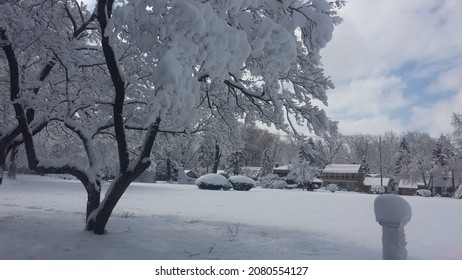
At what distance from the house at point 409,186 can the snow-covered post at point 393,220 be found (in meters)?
54.0

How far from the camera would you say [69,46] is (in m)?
7.54

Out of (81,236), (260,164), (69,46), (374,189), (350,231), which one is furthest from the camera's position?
(260,164)

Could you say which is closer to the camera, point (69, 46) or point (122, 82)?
point (122, 82)

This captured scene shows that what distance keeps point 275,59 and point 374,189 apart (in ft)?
156

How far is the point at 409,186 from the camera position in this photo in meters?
58.6

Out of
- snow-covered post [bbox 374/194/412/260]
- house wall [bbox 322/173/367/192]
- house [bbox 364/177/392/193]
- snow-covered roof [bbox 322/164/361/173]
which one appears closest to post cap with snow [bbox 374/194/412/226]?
snow-covered post [bbox 374/194/412/260]

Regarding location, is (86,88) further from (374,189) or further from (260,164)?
(260,164)

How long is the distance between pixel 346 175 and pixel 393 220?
193 ft

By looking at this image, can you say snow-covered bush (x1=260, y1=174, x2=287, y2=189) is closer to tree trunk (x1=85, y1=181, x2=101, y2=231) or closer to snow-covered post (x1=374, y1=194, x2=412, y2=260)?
tree trunk (x1=85, y1=181, x2=101, y2=231)

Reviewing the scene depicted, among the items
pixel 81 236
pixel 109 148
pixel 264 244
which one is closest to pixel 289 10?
pixel 264 244

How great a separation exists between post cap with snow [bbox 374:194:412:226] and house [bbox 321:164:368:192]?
57.3 metres

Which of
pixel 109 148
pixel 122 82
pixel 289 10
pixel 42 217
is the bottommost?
pixel 42 217

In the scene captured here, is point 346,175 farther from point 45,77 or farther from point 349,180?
point 45,77

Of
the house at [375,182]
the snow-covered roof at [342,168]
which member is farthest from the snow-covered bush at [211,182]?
the house at [375,182]
